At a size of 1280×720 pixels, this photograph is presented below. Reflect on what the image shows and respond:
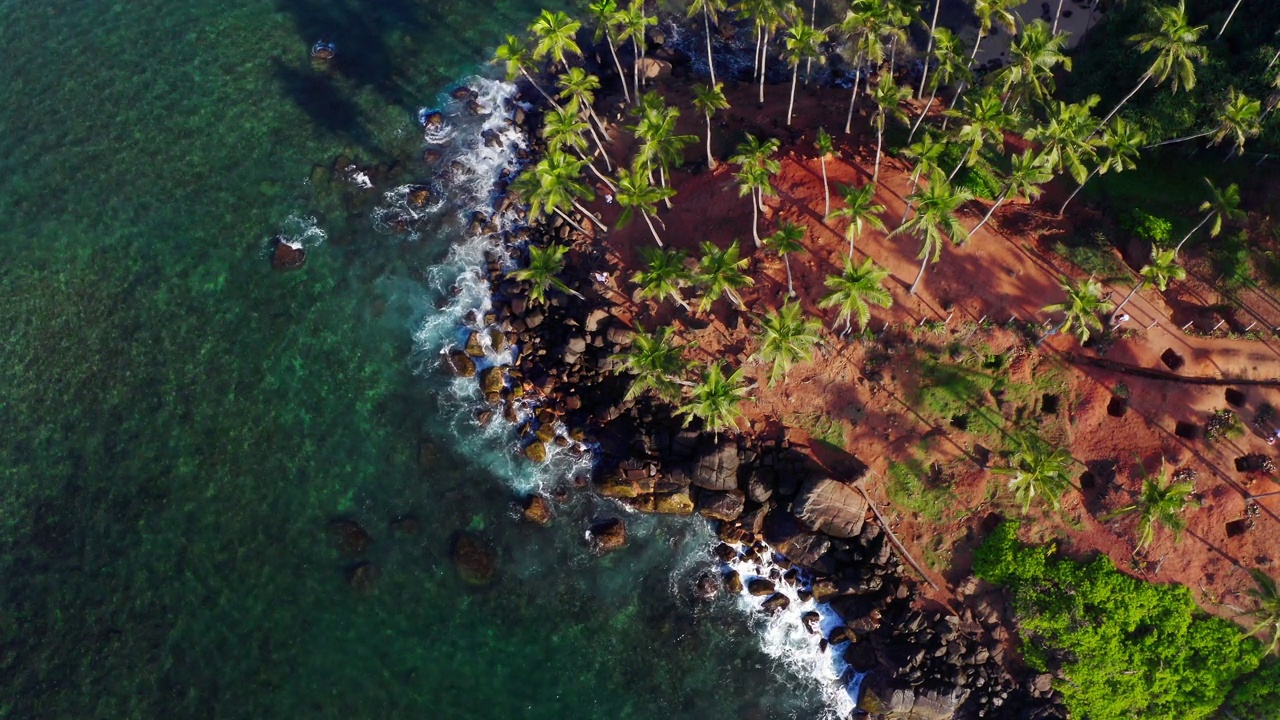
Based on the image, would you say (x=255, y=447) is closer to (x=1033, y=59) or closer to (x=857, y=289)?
(x=857, y=289)

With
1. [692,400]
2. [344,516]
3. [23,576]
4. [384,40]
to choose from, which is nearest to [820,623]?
[692,400]

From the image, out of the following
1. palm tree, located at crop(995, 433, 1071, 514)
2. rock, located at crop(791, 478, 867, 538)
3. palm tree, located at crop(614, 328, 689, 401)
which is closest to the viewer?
palm tree, located at crop(995, 433, 1071, 514)

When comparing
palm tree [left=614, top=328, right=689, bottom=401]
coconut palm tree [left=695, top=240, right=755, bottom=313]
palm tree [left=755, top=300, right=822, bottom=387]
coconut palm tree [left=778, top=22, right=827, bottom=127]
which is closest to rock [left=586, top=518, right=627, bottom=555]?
palm tree [left=614, top=328, right=689, bottom=401]

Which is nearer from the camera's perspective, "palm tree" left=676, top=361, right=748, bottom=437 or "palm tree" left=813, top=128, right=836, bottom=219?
"palm tree" left=676, top=361, right=748, bottom=437

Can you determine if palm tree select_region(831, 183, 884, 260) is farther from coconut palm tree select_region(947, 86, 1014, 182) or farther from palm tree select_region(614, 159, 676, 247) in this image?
palm tree select_region(614, 159, 676, 247)

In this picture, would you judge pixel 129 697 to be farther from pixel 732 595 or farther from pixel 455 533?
pixel 732 595
